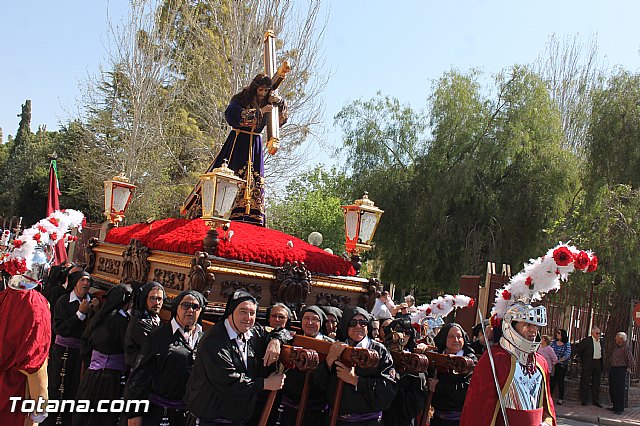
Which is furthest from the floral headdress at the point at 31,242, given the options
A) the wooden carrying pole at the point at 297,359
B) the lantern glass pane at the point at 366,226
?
the lantern glass pane at the point at 366,226

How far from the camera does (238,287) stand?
6.32 meters

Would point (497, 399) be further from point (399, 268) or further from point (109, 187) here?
point (399, 268)

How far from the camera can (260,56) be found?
21.6 metres

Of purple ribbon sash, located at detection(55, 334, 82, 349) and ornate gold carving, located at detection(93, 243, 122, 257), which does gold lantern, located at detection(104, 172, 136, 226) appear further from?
purple ribbon sash, located at detection(55, 334, 82, 349)

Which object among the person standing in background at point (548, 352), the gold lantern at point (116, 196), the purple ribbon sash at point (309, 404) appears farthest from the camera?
the person standing in background at point (548, 352)

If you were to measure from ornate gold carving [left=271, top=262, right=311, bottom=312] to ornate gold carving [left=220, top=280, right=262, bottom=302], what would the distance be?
16 cm

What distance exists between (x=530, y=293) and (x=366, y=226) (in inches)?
143

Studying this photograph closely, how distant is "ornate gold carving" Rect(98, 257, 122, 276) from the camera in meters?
8.17

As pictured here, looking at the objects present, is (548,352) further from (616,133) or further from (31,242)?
(31,242)

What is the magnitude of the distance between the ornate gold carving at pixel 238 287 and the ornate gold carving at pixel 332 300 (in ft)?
2.66

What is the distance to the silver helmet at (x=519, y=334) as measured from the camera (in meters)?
4.46

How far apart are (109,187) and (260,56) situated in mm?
12196

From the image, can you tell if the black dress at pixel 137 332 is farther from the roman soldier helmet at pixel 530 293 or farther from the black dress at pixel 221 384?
the roman soldier helmet at pixel 530 293

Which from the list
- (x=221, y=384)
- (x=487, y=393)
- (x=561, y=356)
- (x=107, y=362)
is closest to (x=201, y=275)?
(x=107, y=362)
